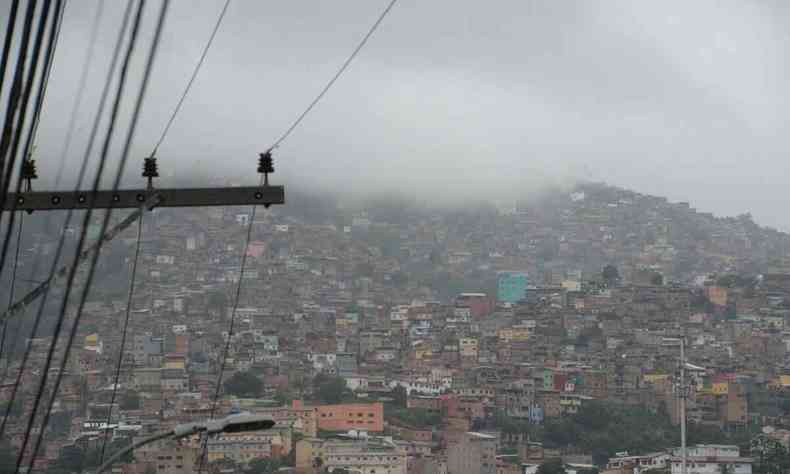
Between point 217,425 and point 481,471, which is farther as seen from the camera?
point 481,471

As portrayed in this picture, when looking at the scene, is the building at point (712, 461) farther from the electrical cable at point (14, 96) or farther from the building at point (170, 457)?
the electrical cable at point (14, 96)

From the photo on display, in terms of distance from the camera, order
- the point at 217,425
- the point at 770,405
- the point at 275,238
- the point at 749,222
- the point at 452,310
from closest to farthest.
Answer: the point at 217,425 → the point at 770,405 → the point at 452,310 → the point at 275,238 → the point at 749,222

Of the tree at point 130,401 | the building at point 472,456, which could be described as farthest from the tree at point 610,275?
the building at point 472,456

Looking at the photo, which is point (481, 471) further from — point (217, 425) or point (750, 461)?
point (217, 425)

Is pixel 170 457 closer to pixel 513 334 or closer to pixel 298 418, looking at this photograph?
pixel 298 418

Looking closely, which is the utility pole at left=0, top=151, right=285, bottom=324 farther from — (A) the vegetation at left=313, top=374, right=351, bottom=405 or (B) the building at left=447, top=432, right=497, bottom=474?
(A) the vegetation at left=313, top=374, right=351, bottom=405

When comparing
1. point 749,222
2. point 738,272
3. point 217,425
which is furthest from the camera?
point 749,222

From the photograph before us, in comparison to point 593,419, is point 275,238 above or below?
above

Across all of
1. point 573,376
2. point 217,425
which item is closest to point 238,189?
point 217,425
